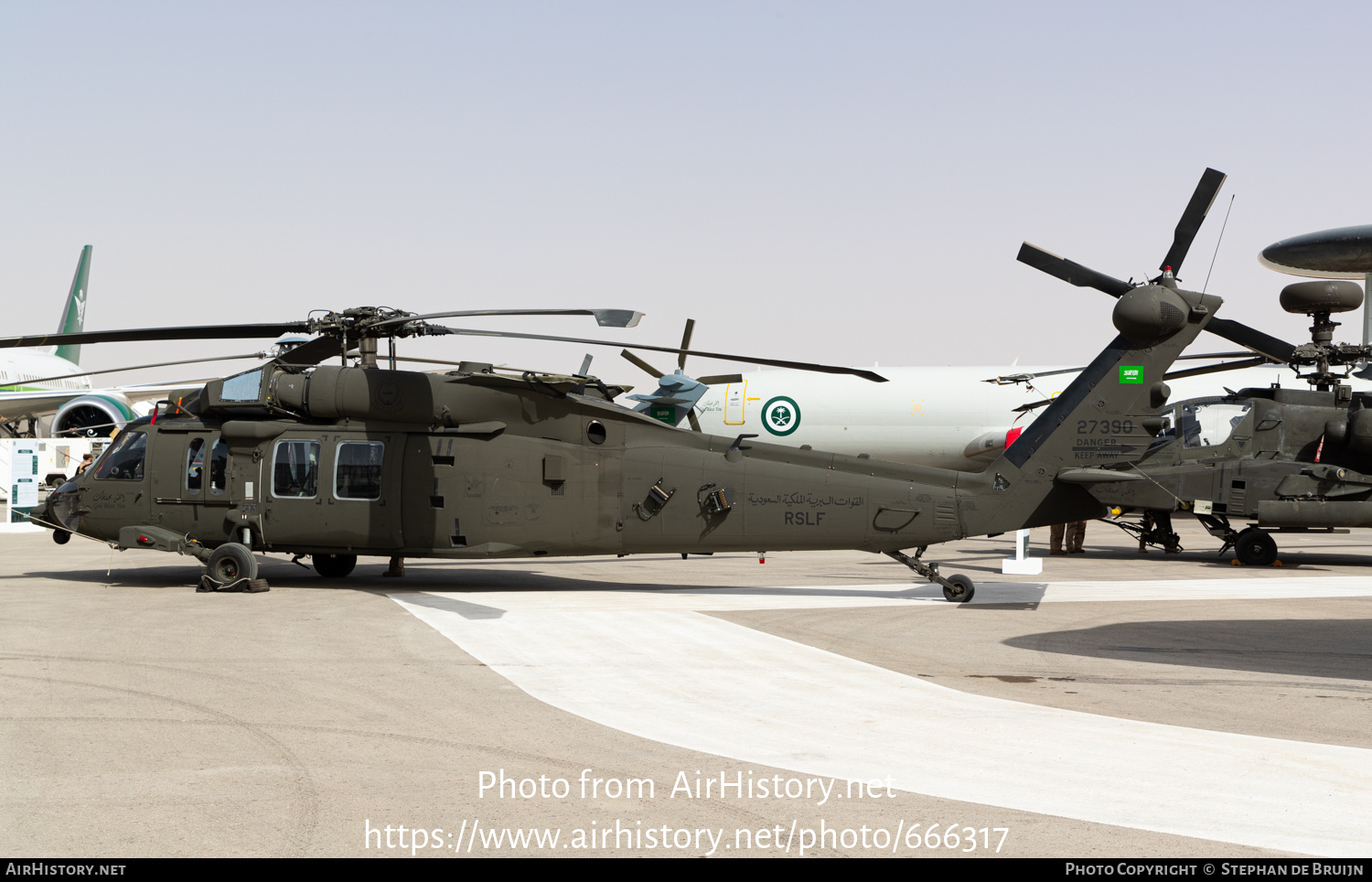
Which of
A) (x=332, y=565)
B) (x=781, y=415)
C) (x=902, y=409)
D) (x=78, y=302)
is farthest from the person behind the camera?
(x=78, y=302)

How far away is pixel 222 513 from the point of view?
46.0ft

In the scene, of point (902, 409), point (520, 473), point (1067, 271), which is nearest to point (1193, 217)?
point (1067, 271)

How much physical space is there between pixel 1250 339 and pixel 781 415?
21936 millimetres

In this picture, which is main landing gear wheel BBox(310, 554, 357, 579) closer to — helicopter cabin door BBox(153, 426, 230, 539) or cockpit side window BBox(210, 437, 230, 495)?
helicopter cabin door BBox(153, 426, 230, 539)

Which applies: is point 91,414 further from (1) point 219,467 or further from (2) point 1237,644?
(2) point 1237,644

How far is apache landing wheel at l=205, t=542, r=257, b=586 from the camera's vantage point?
1341cm

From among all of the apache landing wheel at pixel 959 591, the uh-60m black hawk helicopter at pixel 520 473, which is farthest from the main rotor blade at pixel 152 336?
the apache landing wheel at pixel 959 591

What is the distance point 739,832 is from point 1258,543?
1742 cm

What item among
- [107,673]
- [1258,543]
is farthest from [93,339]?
[1258,543]

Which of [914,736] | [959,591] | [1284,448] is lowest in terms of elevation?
[959,591]

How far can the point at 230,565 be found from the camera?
1350cm

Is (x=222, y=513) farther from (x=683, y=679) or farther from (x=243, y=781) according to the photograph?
(x=243, y=781)

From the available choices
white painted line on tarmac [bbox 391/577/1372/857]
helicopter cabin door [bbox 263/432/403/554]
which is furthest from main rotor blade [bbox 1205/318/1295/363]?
helicopter cabin door [bbox 263/432/403/554]

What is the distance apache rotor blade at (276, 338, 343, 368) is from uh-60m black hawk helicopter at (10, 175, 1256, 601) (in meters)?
0.03
